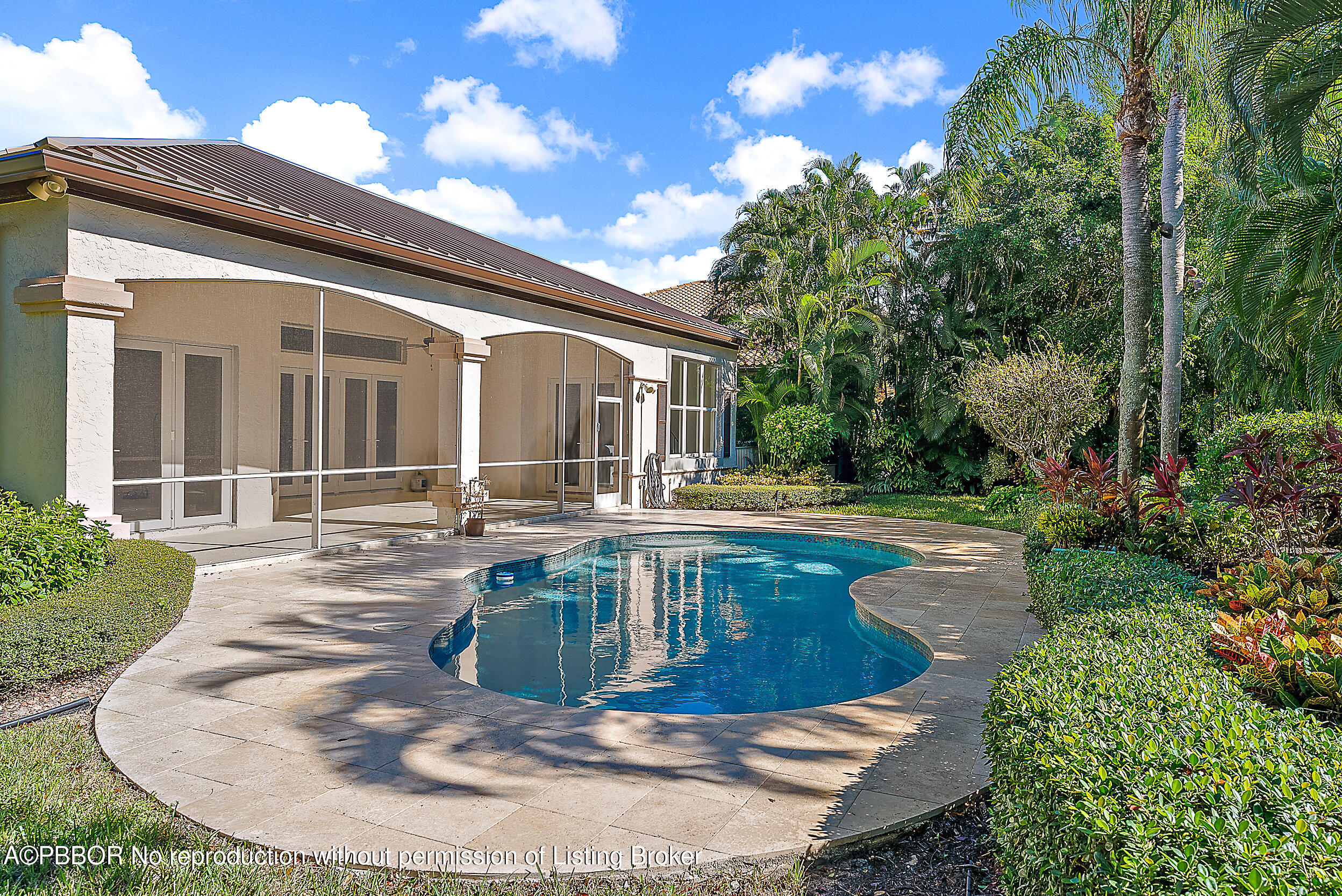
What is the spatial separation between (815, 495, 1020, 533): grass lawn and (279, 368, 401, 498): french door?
373 inches

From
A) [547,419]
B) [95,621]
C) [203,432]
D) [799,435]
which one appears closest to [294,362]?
[203,432]

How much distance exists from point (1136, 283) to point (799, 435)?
917 cm

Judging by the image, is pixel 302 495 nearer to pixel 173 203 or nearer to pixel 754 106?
pixel 173 203

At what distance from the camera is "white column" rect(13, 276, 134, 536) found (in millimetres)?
7586

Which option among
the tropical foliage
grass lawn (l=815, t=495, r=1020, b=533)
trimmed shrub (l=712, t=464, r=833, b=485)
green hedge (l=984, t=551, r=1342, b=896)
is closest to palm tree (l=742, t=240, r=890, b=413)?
trimmed shrub (l=712, t=464, r=833, b=485)

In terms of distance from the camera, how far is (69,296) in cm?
750

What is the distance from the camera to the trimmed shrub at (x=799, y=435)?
19.1m

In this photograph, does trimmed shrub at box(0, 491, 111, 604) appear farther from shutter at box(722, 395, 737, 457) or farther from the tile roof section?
shutter at box(722, 395, 737, 457)

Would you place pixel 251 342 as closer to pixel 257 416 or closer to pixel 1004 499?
pixel 257 416

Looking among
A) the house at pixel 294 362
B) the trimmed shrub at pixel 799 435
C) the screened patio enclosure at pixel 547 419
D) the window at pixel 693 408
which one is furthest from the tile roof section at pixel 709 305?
the screened patio enclosure at pixel 547 419

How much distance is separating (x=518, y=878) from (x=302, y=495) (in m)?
14.0

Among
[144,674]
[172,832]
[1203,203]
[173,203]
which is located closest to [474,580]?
[144,674]

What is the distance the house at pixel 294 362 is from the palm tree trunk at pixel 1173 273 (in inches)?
363

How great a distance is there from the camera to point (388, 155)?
3981 cm
